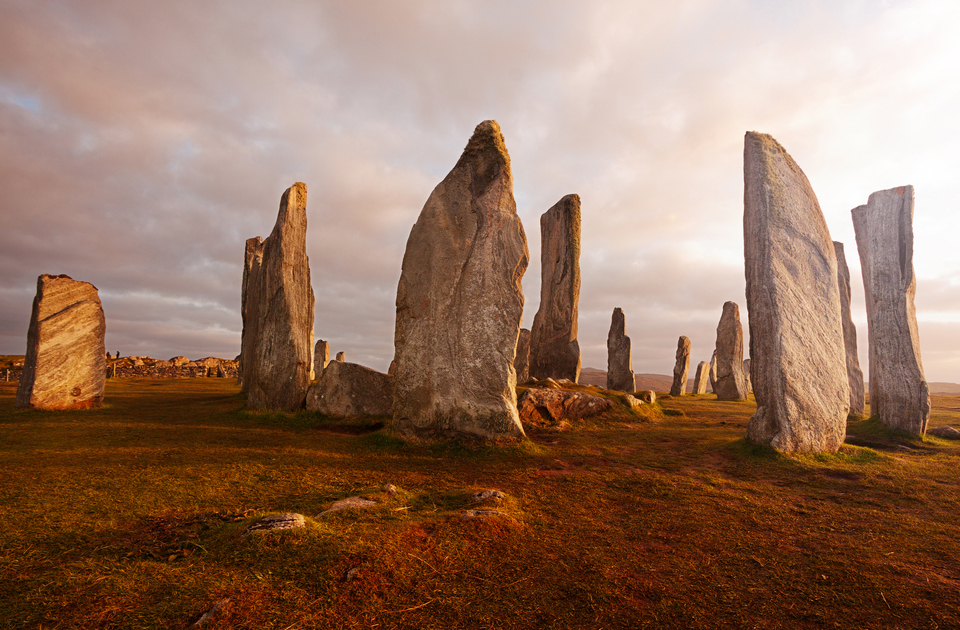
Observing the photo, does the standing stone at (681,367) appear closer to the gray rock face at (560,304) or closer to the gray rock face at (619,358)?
the gray rock face at (619,358)

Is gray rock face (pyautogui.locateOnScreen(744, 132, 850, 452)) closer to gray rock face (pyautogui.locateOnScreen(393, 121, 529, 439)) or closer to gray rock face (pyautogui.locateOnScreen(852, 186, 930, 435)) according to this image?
gray rock face (pyautogui.locateOnScreen(852, 186, 930, 435))

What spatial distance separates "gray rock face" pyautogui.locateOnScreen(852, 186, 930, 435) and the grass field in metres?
2.95

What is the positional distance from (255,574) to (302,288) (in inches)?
358

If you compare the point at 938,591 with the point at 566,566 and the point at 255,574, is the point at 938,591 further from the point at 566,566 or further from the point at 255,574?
the point at 255,574

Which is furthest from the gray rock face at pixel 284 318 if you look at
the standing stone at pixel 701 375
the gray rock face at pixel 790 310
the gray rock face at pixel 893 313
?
the standing stone at pixel 701 375

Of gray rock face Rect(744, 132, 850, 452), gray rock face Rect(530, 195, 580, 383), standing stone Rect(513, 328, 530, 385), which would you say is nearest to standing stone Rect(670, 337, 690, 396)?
standing stone Rect(513, 328, 530, 385)

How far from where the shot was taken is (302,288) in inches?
442

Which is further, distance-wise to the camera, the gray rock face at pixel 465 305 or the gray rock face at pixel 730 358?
the gray rock face at pixel 730 358

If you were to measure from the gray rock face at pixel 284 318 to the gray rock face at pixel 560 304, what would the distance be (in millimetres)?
7350

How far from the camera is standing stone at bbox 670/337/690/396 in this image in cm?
2216

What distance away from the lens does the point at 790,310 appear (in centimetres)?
730

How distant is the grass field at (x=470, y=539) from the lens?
8.74ft

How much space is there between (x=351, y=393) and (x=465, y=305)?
373cm

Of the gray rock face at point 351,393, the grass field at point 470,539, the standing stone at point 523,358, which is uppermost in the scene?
the standing stone at point 523,358
